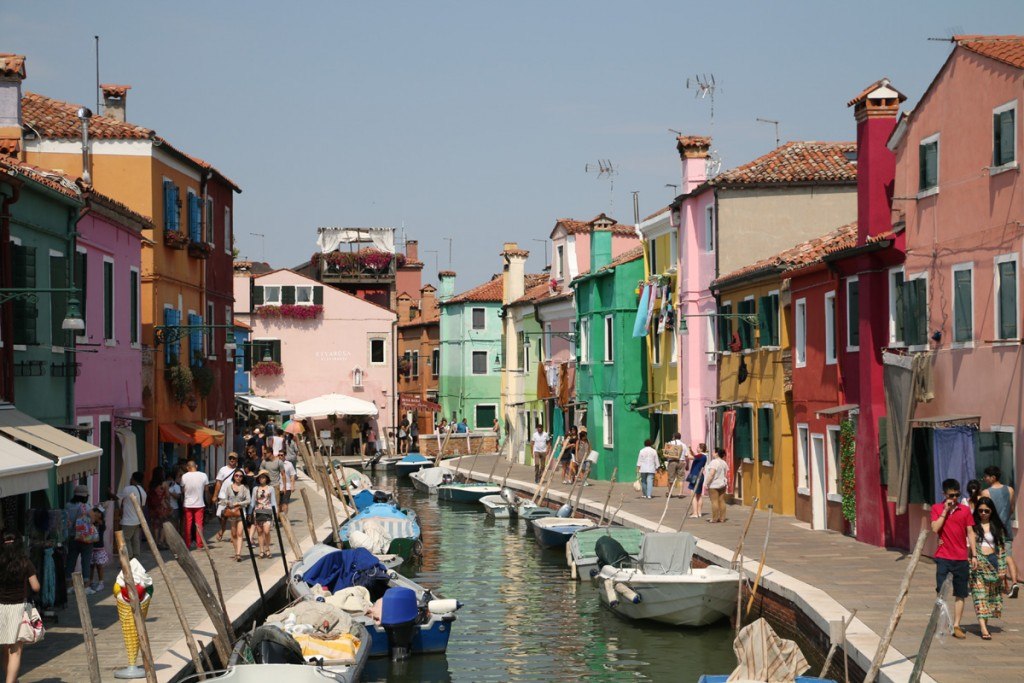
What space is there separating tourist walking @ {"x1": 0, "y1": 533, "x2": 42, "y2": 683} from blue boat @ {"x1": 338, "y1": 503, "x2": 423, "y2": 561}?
16669mm

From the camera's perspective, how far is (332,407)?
63156 millimetres

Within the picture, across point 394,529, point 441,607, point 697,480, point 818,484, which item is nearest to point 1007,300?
point 441,607

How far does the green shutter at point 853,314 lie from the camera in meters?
27.5

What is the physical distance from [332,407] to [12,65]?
3918cm

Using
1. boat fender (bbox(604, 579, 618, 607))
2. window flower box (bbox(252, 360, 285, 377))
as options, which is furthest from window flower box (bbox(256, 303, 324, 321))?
boat fender (bbox(604, 579, 618, 607))

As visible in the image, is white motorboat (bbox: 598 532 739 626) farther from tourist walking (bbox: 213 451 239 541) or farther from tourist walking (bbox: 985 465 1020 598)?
tourist walking (bbox: 213 451 239 541)

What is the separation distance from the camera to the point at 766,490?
112ft

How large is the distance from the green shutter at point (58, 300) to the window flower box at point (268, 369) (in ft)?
156

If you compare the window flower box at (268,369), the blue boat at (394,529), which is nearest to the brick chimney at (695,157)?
the blue boat at (394,529)

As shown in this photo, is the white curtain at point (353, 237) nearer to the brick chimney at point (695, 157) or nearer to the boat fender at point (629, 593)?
the brick chimney at point (695, 157)

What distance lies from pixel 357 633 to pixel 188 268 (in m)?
21.2

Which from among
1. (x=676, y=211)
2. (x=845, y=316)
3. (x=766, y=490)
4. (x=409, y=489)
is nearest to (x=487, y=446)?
(x=409, y=489)

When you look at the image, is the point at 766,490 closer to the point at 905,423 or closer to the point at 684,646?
the point at 905,423

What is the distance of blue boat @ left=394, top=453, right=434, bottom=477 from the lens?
200ft
